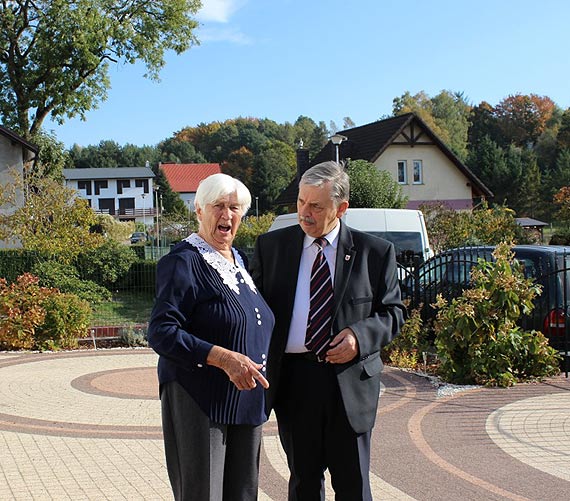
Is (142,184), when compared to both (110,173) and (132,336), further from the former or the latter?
(132,336)

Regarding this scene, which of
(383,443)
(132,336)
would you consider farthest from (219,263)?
(132,336)

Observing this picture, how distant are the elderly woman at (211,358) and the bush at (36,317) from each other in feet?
35.5

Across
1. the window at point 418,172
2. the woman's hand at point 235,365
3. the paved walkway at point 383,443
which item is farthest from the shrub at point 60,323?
the window at point 418,172

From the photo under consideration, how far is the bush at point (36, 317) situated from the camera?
1342cm

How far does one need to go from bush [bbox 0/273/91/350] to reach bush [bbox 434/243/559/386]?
7.54 m

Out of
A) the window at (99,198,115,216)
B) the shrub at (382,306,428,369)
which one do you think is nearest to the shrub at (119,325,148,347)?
the shrub at (382,306,428,369)

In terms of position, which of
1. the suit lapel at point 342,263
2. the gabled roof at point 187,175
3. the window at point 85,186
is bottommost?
the suit lapel at point 342,263

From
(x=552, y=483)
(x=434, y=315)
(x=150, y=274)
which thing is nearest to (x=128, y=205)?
(x=150, y=274)

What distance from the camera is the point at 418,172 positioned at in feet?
133

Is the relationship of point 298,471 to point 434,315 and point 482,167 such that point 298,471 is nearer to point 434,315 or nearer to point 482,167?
point 434,315

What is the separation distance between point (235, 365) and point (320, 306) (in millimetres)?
665

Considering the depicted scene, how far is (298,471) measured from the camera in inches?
149

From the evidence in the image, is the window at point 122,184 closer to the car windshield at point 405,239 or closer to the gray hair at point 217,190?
the car windshield at point 405,239

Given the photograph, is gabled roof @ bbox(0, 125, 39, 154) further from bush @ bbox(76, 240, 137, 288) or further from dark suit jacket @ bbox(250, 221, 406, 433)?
dark suit jacket @ bbox(250, 221, 406, 433)
